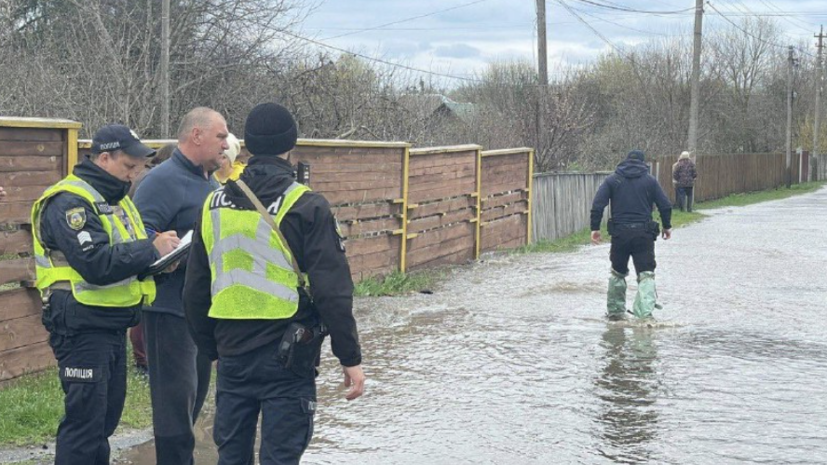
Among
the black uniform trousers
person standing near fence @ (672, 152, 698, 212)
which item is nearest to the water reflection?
the black uniform trousers

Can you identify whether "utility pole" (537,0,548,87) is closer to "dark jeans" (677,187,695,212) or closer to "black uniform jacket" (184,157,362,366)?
"dark jeans" (677,187,695,212)

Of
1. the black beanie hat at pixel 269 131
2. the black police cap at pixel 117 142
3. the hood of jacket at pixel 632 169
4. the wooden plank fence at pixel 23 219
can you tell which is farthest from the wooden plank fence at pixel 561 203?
the black beanie hat at pixel 269 131

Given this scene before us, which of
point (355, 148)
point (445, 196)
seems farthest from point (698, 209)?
point (355, 148)

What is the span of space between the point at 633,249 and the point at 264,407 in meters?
7.56

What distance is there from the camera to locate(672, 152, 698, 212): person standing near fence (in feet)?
101

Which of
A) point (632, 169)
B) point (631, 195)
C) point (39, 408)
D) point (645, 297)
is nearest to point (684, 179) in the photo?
point (632, 169)

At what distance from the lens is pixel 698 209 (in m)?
34.8

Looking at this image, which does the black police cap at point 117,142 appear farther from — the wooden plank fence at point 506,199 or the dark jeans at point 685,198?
the dark jeans at point 685,198

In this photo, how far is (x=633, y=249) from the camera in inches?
449

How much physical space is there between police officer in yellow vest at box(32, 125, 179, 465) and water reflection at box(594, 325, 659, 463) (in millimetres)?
2813

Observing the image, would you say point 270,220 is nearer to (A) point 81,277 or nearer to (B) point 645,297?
(A) point 81,277

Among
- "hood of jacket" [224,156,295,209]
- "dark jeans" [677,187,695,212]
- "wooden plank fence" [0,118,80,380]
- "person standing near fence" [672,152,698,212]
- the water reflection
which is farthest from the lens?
"dark jeans" [677,187,695,212]

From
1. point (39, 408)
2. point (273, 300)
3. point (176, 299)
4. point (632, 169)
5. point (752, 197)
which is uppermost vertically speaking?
point (632, 169)

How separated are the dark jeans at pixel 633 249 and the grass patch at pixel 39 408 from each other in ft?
17.5
